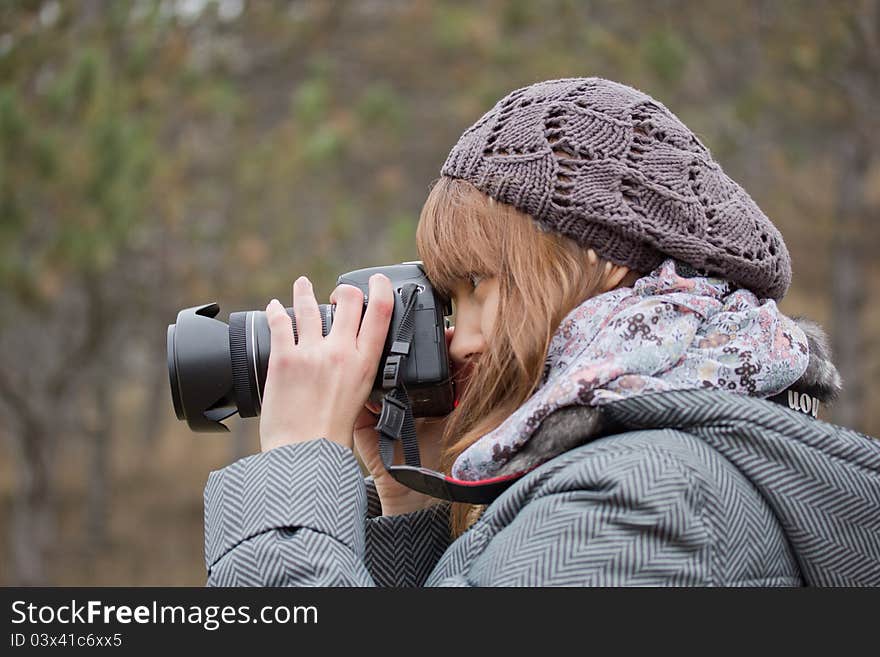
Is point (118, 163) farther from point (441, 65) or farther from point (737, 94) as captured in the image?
point (737, 94)

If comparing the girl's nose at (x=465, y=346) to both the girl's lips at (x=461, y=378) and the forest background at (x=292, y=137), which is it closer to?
the girl's lips at (x=461, y=378)

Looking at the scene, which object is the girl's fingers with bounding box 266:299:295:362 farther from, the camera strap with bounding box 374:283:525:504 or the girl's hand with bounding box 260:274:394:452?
the camera strap with bounding box 374:283:525:504

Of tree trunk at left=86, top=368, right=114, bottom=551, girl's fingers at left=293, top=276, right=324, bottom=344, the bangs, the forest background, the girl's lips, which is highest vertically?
the bangs

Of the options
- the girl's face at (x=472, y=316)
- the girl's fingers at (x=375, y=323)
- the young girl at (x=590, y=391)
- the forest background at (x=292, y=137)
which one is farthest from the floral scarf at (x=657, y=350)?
the forest background at (x=292, y=137)

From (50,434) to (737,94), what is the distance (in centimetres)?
489

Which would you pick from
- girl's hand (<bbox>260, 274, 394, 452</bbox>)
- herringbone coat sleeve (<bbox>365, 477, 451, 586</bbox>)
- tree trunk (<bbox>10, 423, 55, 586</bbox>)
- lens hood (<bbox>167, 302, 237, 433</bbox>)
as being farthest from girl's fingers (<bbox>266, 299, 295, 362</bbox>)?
tree trunk (<bbox>10, 423, 55, 586</bbox>)

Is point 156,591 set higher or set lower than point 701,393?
lower

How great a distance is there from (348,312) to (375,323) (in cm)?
4

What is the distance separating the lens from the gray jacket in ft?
3.39

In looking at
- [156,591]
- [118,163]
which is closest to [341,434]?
[156,591]

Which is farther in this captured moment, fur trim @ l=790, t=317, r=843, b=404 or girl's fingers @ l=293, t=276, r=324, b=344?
girl's fingers @ l=293, t=276, r=324, b=344

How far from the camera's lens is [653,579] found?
40.4 inches

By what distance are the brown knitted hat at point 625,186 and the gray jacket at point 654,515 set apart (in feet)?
0.69

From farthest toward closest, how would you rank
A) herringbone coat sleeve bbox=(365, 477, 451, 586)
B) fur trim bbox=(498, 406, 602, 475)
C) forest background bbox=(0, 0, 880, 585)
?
1. forest background bbox=(0, 0, 880, 585)
2. herringbone coat sleeve bbox=(365, 477, 451, 586)
3. fur trim bbox=(498, 406, 602, 475)
